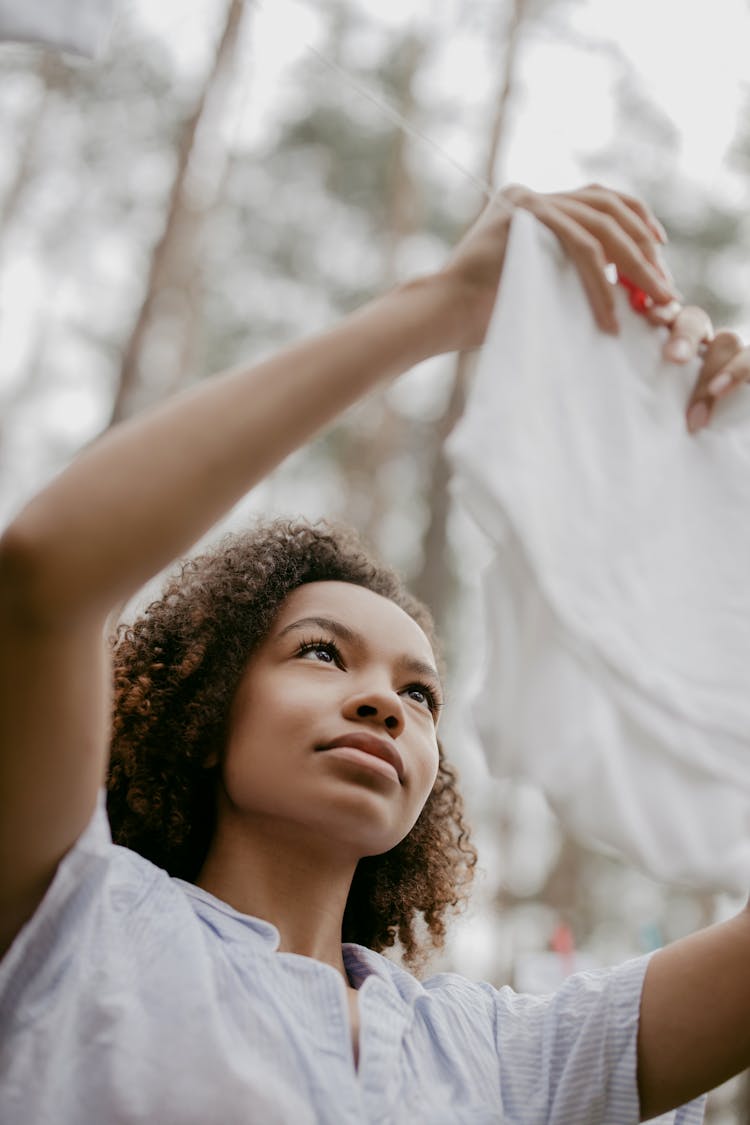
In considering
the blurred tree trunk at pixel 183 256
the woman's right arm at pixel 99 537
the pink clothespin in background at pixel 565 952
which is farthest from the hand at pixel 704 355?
the blurred tree trunk at pixel 183 256

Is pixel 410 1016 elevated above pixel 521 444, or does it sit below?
below

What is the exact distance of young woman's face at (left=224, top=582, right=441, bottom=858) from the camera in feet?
3.81

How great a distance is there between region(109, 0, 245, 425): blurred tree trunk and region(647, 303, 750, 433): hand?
15.1 ft

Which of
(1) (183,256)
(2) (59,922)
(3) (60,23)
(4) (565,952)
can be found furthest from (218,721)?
(1) (183,256)

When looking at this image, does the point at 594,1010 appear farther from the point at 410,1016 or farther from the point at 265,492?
the point at 265,492

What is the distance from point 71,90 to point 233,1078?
26.9 ft

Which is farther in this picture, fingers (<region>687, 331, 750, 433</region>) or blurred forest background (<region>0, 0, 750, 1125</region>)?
blurred forest background (<region>0, 0, 750, 1125</region>)

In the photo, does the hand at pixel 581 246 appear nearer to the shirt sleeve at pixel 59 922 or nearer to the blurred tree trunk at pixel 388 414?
the shirt sleeve at pixel 59 922

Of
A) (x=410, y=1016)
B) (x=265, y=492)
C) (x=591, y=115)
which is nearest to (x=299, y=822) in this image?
(x=410, y=1016)

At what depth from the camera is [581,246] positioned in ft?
3.80

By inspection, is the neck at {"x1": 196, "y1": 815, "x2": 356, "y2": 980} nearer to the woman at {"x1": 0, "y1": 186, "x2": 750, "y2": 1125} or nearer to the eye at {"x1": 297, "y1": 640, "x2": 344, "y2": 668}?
the woman at {"x1": 0, "y1": 186, "x2": 750, "y2": 1125}

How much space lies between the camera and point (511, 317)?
3.54 feet

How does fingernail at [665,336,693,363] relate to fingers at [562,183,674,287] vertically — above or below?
below

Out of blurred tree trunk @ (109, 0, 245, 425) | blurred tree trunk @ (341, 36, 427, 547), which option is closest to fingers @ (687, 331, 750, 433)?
blurred tree trunk @ (109, 0, 245, 425)
